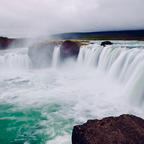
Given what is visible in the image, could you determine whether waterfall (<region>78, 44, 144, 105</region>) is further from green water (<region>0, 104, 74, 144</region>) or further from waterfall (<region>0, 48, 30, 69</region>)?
waterfall (<region>0, 48, 30, 69</region>)

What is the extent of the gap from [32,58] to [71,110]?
1904 centimetres

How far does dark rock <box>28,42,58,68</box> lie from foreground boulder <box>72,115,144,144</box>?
22.8 metres

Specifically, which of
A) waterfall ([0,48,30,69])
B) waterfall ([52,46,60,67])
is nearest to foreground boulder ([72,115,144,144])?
waterfall ([52,46,60,67])

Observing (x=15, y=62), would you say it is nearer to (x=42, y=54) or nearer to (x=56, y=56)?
(x=42, y=54)

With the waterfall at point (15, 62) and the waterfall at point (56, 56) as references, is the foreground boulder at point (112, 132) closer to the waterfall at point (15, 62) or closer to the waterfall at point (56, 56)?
the waterfall at point (56, 56)

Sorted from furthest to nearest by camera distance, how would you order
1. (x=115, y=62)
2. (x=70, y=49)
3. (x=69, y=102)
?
1. (x=70, y=49)
2. (x=115, y=62)
3. (x=69, y=102)

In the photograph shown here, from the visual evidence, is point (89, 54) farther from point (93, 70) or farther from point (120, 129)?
point (120, 129)

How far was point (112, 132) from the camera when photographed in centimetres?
389

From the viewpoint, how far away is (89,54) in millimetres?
21922

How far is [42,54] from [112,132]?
2392cm

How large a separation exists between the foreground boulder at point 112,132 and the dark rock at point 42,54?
2277 cm

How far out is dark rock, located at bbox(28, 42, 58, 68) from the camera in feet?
85.9

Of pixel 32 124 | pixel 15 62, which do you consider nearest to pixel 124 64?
pixel 32 124

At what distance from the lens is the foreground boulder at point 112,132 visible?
3.64 m
